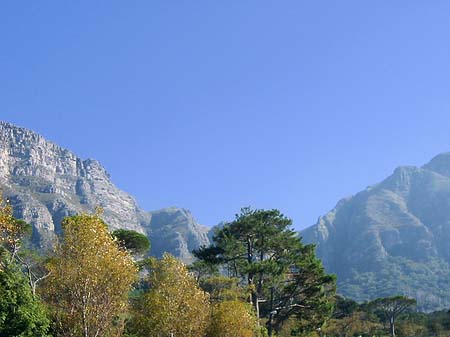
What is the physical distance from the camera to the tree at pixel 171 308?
31.5m

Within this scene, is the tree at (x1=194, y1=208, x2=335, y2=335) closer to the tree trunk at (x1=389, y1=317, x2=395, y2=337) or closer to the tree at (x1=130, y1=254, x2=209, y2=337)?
the tree at (x1=130, y1=254, x2=209, y2=337)

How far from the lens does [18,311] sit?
25953 mm

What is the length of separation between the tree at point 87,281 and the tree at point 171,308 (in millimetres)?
5786

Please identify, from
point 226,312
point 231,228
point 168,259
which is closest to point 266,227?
point 231,228

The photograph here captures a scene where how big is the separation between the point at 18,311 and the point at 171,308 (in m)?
8.70

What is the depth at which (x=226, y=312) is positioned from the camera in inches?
1468

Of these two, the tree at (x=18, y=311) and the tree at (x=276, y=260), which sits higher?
the tree at (x=276, y=260)

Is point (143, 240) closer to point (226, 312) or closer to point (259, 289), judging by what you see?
point (259, 289)

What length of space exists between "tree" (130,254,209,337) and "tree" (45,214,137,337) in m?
5.79

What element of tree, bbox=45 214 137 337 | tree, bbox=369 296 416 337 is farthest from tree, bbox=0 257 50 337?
tree, bbox=369 296 416 337

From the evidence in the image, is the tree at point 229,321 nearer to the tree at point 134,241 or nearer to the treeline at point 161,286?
the treeline at point 161,286

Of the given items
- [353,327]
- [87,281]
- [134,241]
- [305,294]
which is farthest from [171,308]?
[353,327]

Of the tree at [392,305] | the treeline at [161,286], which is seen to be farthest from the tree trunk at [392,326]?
the treeline at [161,286]

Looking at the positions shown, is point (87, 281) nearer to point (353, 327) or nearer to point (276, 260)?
point (276, 260)
